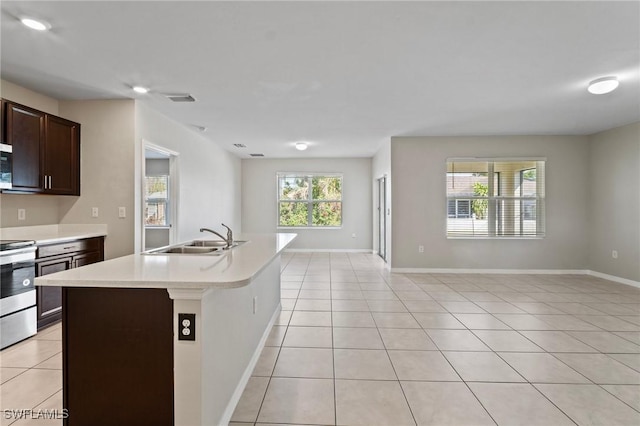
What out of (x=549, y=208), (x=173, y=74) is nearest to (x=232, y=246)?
(x=173, y=74)

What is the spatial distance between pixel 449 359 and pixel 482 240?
3801 millimetres

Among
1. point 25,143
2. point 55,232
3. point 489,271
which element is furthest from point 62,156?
point 489,271

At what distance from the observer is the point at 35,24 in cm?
216

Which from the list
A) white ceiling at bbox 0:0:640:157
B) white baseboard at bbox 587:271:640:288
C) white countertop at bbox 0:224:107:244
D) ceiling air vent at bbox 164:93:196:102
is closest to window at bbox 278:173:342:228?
white ceiling at bbox 0:0:640:157

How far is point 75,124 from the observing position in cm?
369

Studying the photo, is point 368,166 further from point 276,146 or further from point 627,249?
point 627,249

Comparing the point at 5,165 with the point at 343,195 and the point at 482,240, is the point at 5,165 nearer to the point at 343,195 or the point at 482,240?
the point at 343,195

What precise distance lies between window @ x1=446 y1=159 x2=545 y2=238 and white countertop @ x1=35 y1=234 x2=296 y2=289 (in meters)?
4.78

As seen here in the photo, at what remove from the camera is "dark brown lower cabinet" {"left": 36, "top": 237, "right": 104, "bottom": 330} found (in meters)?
2.95

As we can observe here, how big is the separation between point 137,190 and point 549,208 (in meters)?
6.70

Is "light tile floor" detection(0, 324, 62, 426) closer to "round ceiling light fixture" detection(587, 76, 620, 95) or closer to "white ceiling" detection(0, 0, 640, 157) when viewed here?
"white ceiling" detection(0, 0, 640, 157)

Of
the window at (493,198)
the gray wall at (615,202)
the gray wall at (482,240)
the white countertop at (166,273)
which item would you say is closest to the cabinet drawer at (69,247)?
the white countertop at (166,273)

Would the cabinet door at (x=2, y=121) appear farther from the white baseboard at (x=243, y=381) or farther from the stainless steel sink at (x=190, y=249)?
the white baseboard at (x=243, y=381)

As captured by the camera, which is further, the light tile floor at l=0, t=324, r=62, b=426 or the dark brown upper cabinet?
the dark brown upper cabinet
